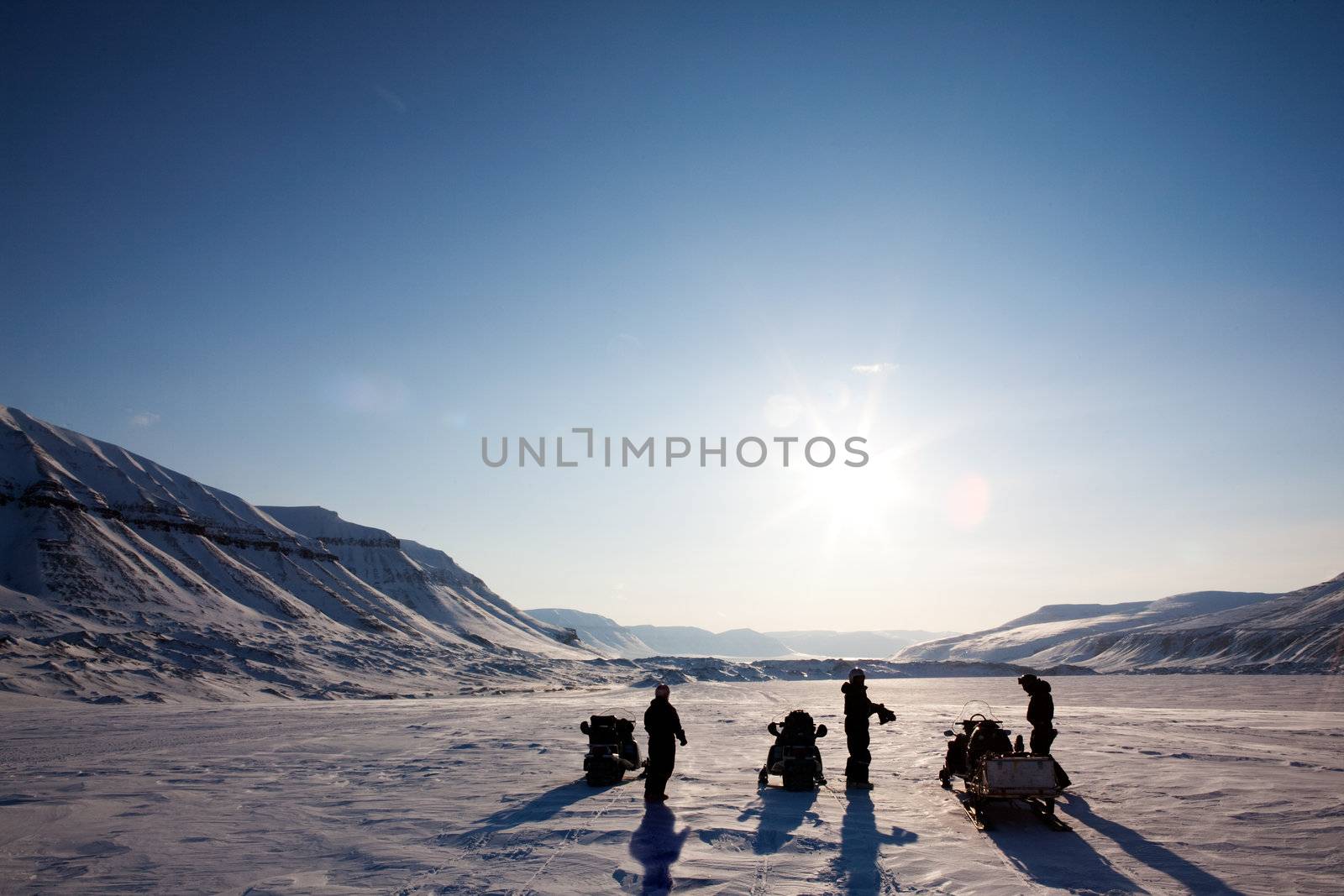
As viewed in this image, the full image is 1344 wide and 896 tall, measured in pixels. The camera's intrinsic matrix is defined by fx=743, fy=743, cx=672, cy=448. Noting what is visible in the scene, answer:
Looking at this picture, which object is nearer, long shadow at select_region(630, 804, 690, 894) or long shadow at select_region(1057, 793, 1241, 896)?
long shadow at select_region(1057, 793, 1241, 896)

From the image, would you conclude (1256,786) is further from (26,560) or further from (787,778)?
(26,560)

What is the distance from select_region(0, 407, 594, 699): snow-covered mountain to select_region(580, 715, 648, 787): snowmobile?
4755cm

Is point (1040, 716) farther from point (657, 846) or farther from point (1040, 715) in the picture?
point (657, 846)

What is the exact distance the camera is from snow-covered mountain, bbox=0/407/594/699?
55431mm

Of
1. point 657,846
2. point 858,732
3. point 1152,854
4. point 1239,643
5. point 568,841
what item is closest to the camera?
point 1152,854

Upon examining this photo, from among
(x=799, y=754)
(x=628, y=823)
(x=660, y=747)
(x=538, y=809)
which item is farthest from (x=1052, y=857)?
(x=538, y=809)

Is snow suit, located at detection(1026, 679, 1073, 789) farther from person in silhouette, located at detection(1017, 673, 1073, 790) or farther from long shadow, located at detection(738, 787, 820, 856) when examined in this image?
long shadow, located at detection(738, 787, 820, 856)

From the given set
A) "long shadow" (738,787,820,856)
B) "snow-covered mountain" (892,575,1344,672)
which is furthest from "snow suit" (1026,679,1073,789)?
"snow-covered mountain" (892,575,1344,672)

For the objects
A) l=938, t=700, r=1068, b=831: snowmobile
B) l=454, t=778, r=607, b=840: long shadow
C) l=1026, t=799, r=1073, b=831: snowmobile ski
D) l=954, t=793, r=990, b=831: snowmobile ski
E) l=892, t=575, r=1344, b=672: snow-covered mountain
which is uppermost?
l=938, t=700, r=1068, b=831: snowmobile

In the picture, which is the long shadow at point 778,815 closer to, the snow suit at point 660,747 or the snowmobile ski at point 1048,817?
the snow suit at point 660,747

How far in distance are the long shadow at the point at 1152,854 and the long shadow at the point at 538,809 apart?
7476mm

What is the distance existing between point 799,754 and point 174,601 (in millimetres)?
84070

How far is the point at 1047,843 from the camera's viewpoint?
915 centimetres

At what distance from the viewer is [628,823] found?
34.1ft
